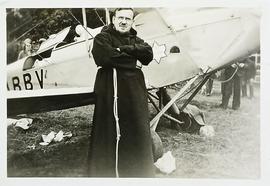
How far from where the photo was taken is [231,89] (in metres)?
0.79

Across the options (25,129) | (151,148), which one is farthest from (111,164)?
(25,129)

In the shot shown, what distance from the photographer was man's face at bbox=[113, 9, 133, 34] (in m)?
0.78

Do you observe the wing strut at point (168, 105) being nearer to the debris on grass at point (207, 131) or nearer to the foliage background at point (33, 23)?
the debris on grass at point (207, 131)

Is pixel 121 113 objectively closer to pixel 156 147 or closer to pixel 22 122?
pixel 156 147

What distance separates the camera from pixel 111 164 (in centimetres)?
77

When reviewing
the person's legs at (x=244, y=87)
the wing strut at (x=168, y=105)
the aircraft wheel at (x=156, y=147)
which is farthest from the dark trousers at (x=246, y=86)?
the aircraft wheel at (x=156, y=147)

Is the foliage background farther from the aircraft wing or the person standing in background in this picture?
the aircraft wing

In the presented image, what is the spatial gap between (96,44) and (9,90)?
22 cm

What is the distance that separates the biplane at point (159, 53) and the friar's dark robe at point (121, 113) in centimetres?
3

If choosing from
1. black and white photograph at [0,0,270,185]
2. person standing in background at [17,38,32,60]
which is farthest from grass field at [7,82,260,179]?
person standing in background at [17,38,32,60]

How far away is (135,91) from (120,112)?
6 cm

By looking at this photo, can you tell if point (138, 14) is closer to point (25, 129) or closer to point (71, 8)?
point (71, 8)

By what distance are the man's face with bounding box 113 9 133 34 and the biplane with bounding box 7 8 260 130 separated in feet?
0.05

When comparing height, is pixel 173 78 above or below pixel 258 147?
above
